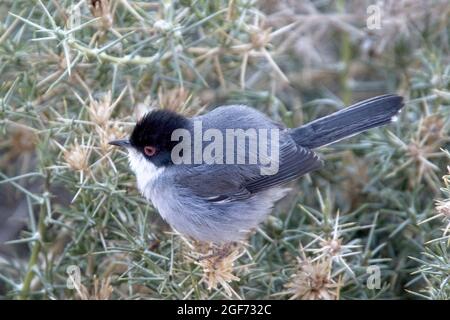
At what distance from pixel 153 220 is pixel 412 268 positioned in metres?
1.44

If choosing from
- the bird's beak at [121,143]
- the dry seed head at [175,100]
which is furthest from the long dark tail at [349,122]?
the bird's beak at [121,143]

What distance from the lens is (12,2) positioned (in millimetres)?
3432

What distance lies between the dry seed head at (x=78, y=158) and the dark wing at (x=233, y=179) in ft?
2.16

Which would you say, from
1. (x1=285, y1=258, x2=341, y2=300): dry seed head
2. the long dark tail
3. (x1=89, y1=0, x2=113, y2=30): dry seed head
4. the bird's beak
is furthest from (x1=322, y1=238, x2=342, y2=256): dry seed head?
(x1=89, y1=0, x2=113, y2=30): dry seed head

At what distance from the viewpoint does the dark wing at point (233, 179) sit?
3541 millimetres

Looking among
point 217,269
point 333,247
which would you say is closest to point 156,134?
point 217,269

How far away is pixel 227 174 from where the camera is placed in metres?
3.55

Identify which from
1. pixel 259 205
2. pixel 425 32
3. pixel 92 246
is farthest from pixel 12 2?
pixel 425 32

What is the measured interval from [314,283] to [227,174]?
825mm

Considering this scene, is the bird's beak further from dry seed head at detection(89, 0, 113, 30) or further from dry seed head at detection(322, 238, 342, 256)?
dry seed head at detection(322, 238, 342, 256)

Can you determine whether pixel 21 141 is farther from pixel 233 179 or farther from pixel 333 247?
pixel 333 247

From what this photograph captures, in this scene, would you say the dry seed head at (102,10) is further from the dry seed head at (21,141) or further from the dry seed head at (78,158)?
the dry seed head at (21,141)

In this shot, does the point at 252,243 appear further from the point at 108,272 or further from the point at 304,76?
the point at 304,76

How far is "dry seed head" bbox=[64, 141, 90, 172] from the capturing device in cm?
302
